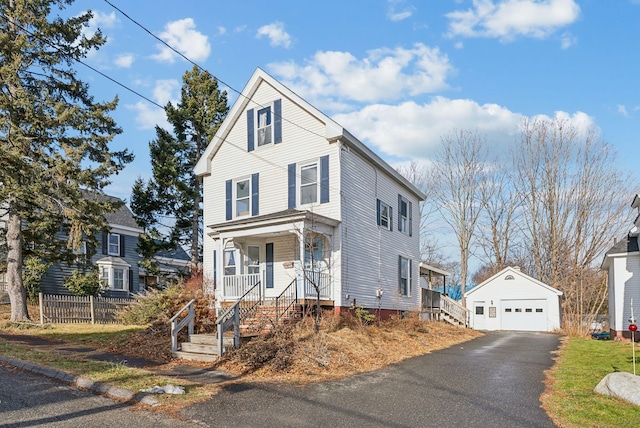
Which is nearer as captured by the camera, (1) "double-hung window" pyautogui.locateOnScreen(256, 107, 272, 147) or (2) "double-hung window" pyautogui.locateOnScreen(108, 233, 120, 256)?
(1) "double-hung window" pyautogui.locateOnScreen(256, 107, 272, 147)

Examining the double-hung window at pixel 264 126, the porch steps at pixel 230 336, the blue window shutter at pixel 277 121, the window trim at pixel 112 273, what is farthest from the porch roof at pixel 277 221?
the window trim at pixel 112 273

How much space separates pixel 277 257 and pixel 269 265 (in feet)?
1.46

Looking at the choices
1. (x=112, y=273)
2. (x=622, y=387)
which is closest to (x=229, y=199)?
(x=622, y=387)

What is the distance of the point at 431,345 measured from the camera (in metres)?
16.0

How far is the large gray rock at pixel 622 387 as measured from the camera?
748cm

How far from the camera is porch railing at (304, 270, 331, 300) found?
49.2 ft

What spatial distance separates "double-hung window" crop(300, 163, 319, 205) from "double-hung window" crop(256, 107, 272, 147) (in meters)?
2.07

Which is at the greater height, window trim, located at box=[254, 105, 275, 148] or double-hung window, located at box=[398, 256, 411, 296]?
window trim, located at box=[254, 105, 275, 148]

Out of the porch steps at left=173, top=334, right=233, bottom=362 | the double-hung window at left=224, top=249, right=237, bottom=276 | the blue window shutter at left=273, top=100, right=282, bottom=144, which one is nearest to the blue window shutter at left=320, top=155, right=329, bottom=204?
the blue window shutter at left=273, top=100, right=282, bottom=144

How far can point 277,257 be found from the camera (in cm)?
1688

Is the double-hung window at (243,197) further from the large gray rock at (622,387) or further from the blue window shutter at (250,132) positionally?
the large gray rock at (622,387)

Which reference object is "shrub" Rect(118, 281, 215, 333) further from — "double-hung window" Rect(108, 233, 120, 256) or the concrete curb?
"double-hung window" Rect(108, 233, 120, 256)

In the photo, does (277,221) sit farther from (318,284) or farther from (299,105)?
(299,105)

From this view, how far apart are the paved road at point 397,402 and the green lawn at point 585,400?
0.92ft
